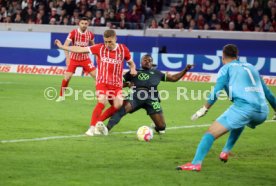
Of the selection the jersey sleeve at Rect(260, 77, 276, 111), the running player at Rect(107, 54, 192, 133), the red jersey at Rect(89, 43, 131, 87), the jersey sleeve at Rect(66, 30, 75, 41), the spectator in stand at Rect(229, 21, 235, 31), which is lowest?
the spectator in stand at Rect(229, 21, 235, 31)

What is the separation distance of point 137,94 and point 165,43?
17092 millimetres

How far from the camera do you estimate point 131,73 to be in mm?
14156

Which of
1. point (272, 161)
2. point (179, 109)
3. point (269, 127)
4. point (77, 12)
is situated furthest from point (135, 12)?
point (272, 161)

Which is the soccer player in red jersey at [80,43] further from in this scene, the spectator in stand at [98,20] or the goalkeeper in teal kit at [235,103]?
the spectator in stand at [98,20]

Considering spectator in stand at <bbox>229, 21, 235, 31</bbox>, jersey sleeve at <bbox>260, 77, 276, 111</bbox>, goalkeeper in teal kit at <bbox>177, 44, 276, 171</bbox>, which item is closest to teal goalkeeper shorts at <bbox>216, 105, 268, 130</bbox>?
goalkeeper in teal kit at <bbox>177, 44, 276, 171</bbox>

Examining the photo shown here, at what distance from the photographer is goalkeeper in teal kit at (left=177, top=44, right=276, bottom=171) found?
10.0 m

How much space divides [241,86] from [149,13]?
24.1 m

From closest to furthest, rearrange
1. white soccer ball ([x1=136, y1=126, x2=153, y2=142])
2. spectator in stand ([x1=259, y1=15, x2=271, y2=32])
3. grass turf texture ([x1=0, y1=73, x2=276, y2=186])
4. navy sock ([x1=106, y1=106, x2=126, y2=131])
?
grass turf texture ([x1=0, y1=73, x2=276, y2=186]) → white soccer ball ([x1=136, y1=126, x2=153, y2=142]) → navy sock ([x1=106, y1=106, x2=126, y2=131]) → spectator in stand ([x1=259, y1=15, x2=271, y2=32])

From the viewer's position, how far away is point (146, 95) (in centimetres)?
1441

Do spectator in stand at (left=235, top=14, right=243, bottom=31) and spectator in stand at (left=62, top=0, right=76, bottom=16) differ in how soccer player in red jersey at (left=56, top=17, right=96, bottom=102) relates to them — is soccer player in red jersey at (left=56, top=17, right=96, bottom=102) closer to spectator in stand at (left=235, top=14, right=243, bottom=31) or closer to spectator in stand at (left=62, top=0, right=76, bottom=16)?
spectator in stand at (left=235, top=14, right=243, bottom=31)

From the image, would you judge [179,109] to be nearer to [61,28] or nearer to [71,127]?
[71,127]

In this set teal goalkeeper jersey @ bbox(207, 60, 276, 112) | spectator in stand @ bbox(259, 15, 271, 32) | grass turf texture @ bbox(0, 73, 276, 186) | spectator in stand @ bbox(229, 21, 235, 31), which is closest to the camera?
grass turf texture @ bbox(0, 73, 276, 186)

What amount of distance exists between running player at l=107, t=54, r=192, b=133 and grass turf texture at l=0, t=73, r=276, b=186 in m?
0.37

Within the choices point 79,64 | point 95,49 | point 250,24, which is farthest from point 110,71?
point 250,24
